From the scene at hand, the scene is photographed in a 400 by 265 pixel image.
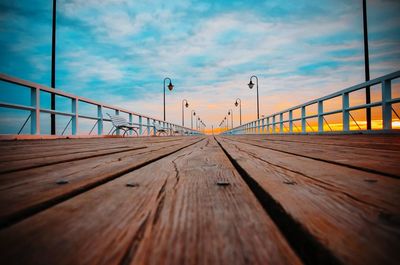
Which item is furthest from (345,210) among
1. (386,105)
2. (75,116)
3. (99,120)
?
(99,120)

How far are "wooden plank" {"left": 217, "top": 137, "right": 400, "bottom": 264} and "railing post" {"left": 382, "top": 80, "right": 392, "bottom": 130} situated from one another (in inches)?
189

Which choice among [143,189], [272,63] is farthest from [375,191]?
[272,63]

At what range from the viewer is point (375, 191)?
1.91 feet

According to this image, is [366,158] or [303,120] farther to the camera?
[303,120]

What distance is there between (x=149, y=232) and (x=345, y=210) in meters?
0.40

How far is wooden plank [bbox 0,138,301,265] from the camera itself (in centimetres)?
30

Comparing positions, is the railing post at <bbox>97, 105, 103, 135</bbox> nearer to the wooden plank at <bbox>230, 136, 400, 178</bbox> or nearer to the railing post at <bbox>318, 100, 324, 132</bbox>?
the railing post at <bbox>318, 100, 324, 132</bbox>

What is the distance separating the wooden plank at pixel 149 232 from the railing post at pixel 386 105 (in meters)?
5.24

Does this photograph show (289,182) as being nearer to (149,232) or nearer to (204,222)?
(204,222)

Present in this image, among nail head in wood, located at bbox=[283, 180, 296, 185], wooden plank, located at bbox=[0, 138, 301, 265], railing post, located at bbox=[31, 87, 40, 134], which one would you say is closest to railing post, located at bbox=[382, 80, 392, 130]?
nail head in wood, located at bbox=[283, 180, 296, 185]

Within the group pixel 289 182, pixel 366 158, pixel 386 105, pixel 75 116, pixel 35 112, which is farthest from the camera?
pixel 75 116

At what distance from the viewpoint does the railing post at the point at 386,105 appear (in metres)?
4.36

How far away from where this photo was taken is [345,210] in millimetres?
460

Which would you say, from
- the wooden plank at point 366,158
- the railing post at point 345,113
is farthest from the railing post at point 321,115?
the wooden plank at point 366,158
